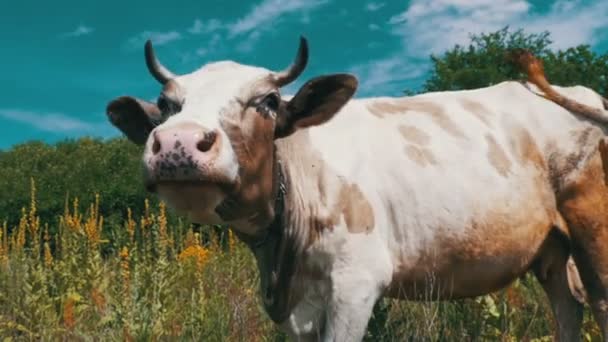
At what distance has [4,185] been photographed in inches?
523

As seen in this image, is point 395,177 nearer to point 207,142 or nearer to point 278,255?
point 278,255

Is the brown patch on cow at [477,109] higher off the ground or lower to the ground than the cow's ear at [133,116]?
lower

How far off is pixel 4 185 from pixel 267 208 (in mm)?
11350

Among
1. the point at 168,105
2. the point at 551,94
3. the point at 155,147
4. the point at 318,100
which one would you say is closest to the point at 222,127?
the point at 155,147

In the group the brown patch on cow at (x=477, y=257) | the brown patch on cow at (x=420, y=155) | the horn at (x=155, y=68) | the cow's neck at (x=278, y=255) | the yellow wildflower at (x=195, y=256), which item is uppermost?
the horn at (x=155, y=68)

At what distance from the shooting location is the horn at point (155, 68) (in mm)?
3424

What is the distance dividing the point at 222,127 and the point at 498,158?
1977mm

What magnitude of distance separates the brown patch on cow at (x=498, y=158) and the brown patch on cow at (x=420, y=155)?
15.7 inches

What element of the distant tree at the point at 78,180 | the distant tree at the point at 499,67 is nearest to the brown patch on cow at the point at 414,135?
the distant tree at the point at 78,180

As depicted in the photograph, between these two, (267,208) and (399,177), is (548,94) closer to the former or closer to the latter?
(399,177)

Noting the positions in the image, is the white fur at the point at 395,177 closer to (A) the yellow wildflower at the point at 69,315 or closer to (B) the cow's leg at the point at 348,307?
(B) the cow's leg at the point at 348,307

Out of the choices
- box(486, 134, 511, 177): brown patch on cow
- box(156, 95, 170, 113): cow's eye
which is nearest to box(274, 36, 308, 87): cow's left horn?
box(156, 95, 170, 113): cow's eye

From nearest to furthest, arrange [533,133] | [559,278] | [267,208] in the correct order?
[267,208]
[533,133]
[559,278]

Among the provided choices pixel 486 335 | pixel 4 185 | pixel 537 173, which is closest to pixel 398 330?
pixel 486 335
